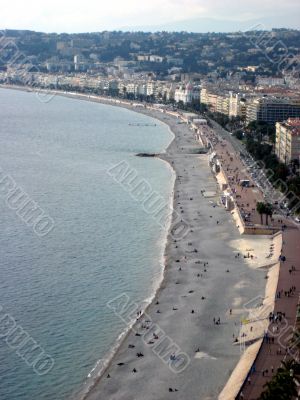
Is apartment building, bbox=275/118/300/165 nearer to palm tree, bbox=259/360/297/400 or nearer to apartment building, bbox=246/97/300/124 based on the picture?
apartment building, bbox=246/97/300/124

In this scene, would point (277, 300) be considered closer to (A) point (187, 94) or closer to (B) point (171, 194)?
(B) point (171, 194)

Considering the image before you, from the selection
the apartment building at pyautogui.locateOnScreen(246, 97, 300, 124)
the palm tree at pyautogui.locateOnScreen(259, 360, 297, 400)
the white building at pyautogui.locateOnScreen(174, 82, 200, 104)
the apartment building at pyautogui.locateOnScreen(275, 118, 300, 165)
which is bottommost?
the white building at pyautogui.locateOnScreen(174, 82, 200, 104)

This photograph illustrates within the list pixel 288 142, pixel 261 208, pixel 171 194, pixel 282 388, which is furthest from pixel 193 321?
pixel 288 142

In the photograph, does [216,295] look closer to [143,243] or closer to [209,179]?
[143,243]

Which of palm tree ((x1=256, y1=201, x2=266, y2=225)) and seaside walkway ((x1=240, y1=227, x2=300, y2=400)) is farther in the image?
palm tree ((x1=256, y1=201, x2=266, y2=225))

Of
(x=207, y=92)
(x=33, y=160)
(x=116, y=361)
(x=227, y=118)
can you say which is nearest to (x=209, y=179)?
(x=33, y=160)

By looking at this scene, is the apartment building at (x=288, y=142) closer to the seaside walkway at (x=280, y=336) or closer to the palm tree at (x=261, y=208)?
the palm tree at (x=261, y=208)

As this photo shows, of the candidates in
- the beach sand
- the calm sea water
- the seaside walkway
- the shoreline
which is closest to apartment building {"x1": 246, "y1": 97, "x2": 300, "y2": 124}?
the shoreline

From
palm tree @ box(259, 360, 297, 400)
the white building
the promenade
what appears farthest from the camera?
the white building

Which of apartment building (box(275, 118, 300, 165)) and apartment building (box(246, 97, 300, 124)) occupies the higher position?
apartment building (box(275, 118, 300, 165))

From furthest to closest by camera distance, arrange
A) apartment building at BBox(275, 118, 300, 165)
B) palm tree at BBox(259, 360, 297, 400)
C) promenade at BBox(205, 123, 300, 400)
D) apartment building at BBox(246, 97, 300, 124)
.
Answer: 1. apartment building at BBox(246, 97, 300, 124)
2. apartment building at BBox(275, 118, 300, 165)
3. promenade at BBox(205, 123, 300, 400)
4. palm tree at BBox(259, 360, 297, 400)
